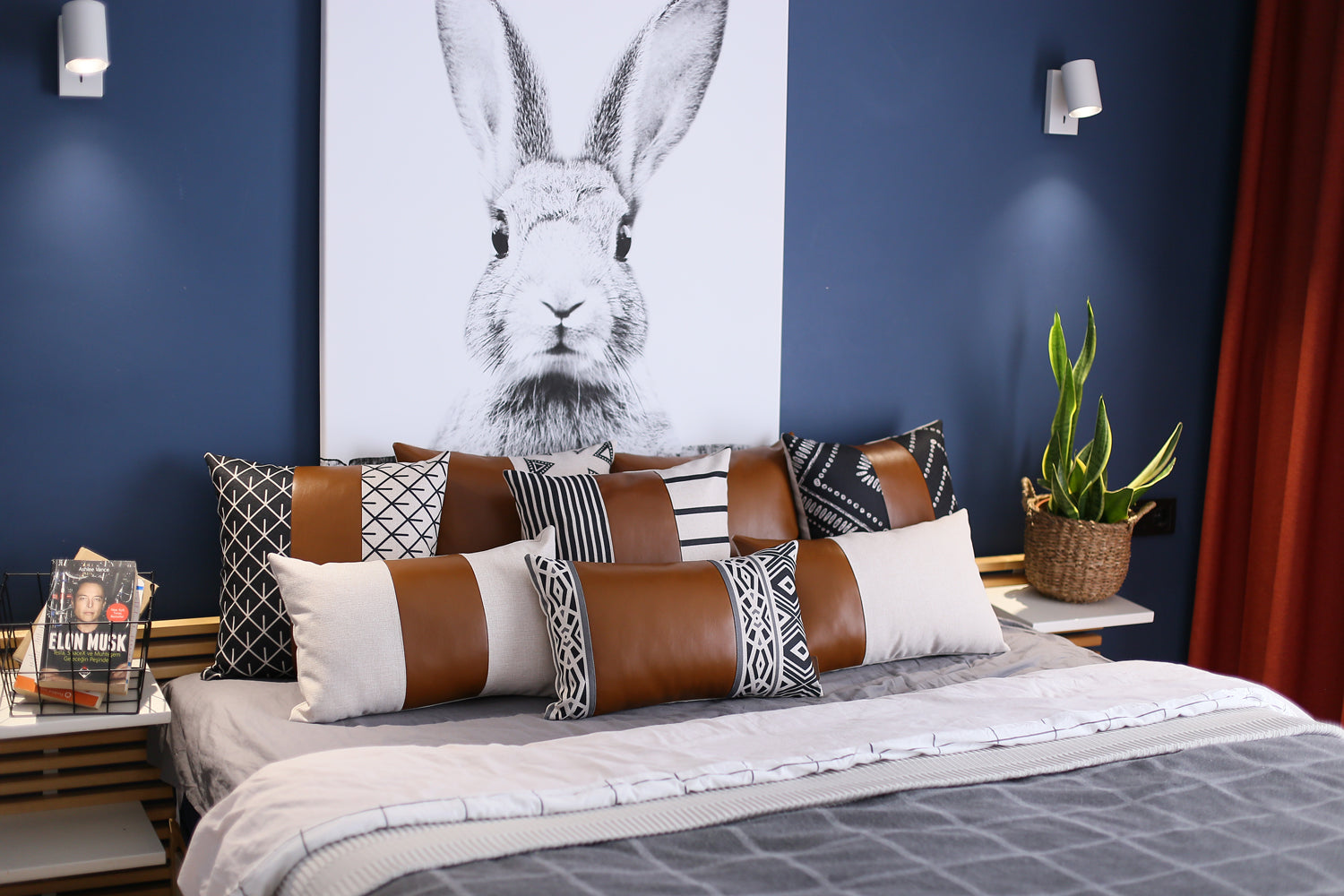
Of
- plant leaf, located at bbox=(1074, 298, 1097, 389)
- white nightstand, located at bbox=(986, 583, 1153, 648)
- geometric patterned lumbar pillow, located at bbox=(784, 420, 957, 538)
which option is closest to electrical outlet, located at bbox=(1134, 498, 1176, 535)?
white nightstand, located at bbox=(986, 583, 1153, 648)

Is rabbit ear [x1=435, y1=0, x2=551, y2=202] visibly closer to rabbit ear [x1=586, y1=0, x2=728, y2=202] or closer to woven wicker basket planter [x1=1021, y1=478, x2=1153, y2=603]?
rabbit ear [x1=586, y1=0, x2=728, y2=202]

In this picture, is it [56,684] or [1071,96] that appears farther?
[1071,96]

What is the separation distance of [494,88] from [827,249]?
100 centimetres

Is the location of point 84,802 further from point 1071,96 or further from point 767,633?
point 1071,96

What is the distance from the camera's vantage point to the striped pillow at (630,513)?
230 centimetres

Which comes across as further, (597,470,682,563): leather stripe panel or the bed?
(597,470,682,563): leather stripe panel

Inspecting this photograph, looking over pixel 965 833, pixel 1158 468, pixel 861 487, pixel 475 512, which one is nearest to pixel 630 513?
pixel 475 512

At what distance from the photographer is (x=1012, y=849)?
1.47 meters

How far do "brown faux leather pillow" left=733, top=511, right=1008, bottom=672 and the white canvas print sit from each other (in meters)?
0.59

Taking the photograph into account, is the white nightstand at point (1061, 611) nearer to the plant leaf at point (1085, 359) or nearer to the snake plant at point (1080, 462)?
the snake plant at point (1080, 462)

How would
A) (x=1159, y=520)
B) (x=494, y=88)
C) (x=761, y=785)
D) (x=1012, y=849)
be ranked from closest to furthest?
(x=1012, y=849) → (x=761, y=785) → (x=494, y=88) → (x=1159, y=520)

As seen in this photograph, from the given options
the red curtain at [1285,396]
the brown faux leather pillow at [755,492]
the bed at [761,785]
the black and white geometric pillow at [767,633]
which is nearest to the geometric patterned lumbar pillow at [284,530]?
the bed at [761,785]

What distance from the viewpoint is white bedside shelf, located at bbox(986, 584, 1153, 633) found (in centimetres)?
292

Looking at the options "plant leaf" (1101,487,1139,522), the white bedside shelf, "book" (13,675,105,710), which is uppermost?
"plant leaf" (1101,487,1139,522)
